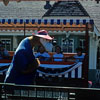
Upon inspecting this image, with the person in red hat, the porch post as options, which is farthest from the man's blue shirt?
the porch post

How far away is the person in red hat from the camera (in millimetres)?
3828

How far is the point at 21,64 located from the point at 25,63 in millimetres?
61

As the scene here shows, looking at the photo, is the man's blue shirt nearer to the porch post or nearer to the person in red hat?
the person in red hat

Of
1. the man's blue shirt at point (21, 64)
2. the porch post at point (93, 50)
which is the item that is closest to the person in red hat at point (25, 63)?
the man's blue shirt at point (21, 64)

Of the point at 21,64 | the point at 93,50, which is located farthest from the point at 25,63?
A: the point at 93,50

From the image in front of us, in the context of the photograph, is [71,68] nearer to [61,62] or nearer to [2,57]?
[61,62]

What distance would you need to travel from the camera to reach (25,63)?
384 centimetres

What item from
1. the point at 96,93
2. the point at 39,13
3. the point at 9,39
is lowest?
the point at 9,39

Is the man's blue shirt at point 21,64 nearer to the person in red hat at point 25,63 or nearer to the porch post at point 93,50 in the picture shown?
the person in red hat at point 25,63

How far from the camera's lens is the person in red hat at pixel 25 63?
3828 millimetres

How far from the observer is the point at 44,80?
8531 millimetres

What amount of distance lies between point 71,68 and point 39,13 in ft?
30.3

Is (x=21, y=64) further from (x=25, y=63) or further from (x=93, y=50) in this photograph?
(x=93, y=50)

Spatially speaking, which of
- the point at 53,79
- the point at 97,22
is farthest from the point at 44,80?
the point at 97,22
